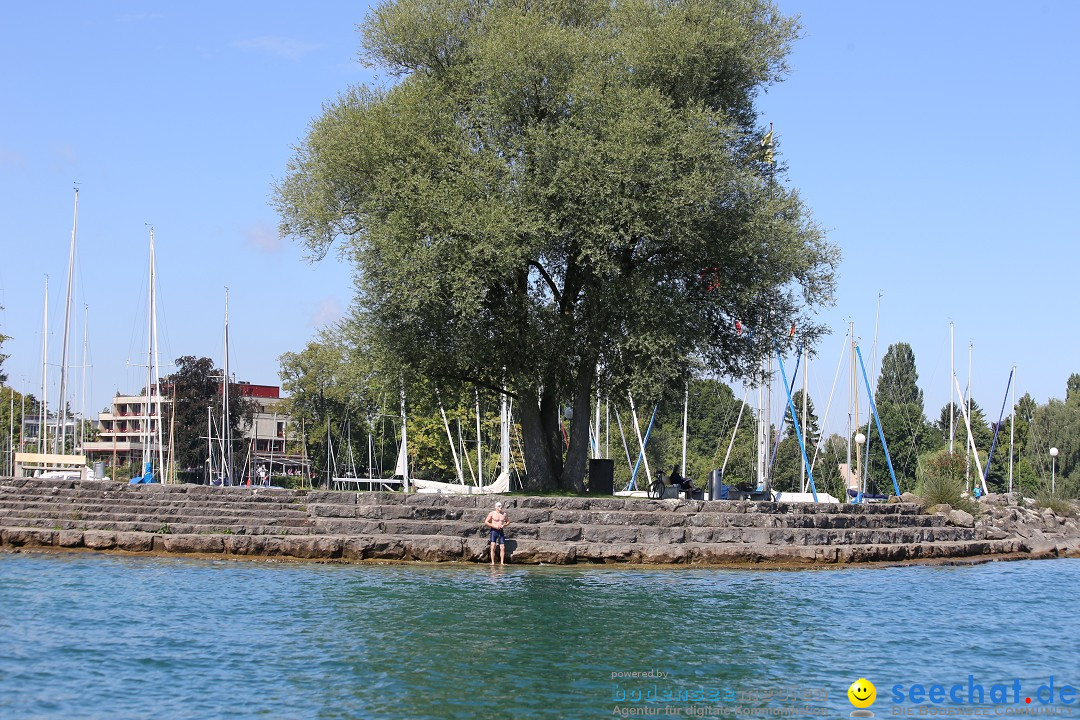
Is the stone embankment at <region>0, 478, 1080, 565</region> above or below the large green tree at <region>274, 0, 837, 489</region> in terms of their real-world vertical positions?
below

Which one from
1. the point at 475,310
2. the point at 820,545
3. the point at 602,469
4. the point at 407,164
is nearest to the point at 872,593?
the point at 820,545

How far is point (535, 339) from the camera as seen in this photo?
28125 millimetres

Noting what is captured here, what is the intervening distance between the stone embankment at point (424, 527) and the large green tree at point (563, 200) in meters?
3.53

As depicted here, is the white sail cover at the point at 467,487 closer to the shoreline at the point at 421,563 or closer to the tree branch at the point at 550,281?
the tree branch at the point at 550,281

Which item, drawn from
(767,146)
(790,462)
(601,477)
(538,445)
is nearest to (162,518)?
(538,445)

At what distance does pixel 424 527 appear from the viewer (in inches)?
989

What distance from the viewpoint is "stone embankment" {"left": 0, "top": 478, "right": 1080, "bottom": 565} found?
24594 mm

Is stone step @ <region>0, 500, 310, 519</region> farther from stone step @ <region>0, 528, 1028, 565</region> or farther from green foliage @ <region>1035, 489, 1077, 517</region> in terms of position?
green foliage @ <region>1035, 489, 1077, 517</region>

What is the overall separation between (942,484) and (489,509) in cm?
1615

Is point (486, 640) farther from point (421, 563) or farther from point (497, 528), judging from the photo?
point (421, 563)

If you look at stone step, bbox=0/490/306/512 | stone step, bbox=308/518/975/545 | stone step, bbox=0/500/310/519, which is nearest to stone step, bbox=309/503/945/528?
stone step, bbox=308/518/975/545

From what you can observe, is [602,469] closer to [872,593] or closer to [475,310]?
[475,310]

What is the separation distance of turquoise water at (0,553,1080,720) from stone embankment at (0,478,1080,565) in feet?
3.27

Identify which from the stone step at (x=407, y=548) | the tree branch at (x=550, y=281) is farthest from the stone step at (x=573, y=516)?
the tree branch at (x=550, y=281)
